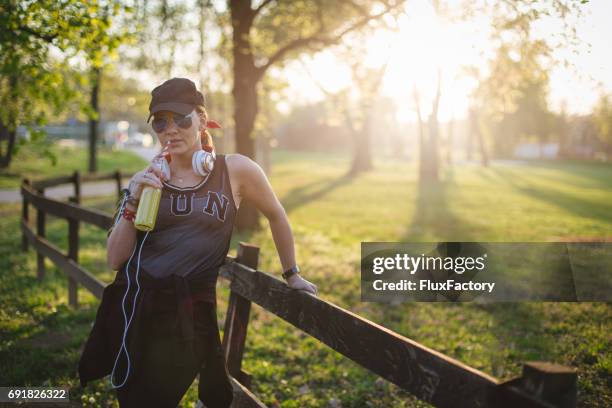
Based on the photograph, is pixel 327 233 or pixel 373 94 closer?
pixel 327 233

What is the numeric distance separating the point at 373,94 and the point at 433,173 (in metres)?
17.2

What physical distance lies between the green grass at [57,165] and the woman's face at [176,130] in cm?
1932

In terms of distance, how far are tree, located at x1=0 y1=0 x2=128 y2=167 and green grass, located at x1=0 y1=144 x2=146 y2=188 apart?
503 inches

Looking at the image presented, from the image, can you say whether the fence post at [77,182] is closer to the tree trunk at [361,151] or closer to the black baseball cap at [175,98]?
the black baseball cap at [175,98]

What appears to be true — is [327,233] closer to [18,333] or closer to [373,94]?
[373,94]

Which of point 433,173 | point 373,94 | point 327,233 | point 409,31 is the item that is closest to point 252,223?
point 327,233

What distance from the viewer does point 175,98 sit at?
275cm

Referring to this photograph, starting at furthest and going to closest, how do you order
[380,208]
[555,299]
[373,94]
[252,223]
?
[380,208]
[373,94]
[252,223]
[555,299]

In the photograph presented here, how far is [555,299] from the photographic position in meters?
7.45

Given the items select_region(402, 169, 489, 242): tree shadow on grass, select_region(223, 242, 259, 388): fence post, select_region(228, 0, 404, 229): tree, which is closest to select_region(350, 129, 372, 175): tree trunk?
select_region(402, 169, 489, 242): tree shadow on grass

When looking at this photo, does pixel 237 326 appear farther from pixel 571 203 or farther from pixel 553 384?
pixel 571 203

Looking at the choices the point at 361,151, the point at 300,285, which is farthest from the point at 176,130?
the point at 361,151

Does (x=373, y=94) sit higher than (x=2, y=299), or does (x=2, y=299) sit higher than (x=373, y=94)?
(x=373, y=94)

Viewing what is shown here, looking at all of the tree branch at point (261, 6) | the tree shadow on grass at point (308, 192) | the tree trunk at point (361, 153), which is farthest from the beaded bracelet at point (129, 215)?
the tree trunk at point (361, 153)
